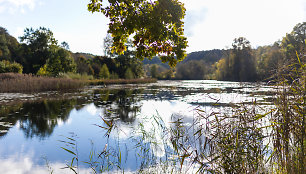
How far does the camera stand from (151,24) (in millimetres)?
3420

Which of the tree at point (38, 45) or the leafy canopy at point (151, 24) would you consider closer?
the leafy canopy at point (151, 24)

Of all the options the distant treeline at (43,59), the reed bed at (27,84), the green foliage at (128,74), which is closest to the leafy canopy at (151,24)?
the reed bed at (27,84)

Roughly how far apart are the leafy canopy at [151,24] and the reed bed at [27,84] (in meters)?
14.4

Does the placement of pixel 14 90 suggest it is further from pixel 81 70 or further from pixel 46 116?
pixel 81 70

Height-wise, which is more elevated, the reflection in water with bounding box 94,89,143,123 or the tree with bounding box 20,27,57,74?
the tree with bounding box 20,27,57,74

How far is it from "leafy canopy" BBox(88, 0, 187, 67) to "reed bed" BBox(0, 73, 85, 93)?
1440 centimetres

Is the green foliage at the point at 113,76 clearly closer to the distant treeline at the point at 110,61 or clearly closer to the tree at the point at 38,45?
the distant treeline at the point at 110,61

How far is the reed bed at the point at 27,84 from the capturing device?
14.9 m

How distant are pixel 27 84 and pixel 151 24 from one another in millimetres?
15520

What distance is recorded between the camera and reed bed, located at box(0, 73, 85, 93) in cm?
1490

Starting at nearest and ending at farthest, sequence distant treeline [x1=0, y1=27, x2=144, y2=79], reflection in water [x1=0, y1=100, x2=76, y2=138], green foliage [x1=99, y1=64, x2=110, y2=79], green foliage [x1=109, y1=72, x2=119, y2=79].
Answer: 1. reflection in water [x1=0, y1=100, x2=76, y2=138]
2. distant treeline [x1=0, y1=27, x2=144, y2=79]
3. green foliage [x1=99, y1=64, x2=110, y2=79]
4. green foliage [x1=109, y1=72, x2=119, y2=79]

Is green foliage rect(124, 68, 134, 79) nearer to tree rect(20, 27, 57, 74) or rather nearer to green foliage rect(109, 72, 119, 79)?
green foliage rect(109, 72, 119, 79)

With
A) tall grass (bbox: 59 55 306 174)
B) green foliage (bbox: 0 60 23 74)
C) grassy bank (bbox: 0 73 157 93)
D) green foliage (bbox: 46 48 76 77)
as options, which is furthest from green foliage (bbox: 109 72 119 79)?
tall grass (bbox: 59 55 306 174)

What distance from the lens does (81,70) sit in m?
32.2
